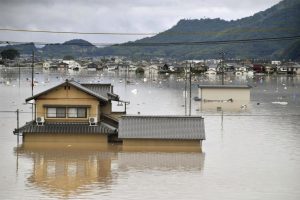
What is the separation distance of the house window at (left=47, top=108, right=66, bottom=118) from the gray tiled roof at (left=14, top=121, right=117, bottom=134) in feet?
1.18

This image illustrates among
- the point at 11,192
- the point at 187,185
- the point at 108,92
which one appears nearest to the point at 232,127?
the point at 108,92

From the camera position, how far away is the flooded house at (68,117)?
847 inches

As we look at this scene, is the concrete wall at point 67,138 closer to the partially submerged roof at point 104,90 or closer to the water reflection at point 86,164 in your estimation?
the water reflection at point 86,164

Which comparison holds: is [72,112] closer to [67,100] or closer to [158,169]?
[67,100]

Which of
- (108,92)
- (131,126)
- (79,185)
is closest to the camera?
(79,185)

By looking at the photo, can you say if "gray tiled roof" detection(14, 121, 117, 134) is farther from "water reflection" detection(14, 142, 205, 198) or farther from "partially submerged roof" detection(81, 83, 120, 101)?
"partially submerged roof" detection(81, 83, 120, 101)

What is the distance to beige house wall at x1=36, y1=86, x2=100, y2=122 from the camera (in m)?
21.9

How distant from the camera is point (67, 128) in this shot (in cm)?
2148

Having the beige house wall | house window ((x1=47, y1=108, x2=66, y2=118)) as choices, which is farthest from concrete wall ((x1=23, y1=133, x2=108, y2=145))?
house window ((x1=47, y1=108, x2=66, y2=118))

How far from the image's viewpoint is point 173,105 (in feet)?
141

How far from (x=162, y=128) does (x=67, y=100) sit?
387 centimetres

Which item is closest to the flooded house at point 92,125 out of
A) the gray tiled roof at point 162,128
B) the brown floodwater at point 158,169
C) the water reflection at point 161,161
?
the gray tiled roof at point 162,128

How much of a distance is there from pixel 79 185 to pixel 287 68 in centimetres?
11739

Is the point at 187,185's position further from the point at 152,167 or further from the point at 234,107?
the point at 234,107
